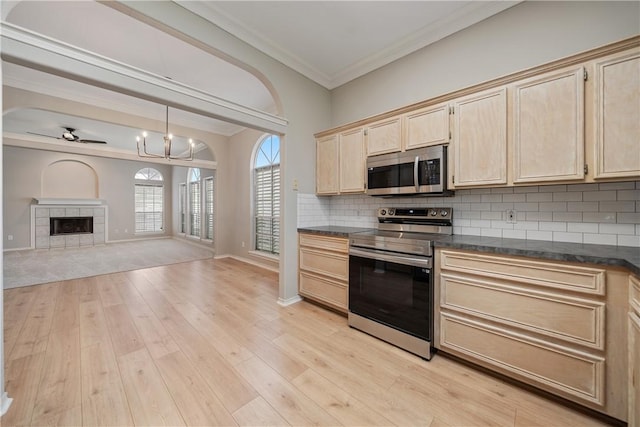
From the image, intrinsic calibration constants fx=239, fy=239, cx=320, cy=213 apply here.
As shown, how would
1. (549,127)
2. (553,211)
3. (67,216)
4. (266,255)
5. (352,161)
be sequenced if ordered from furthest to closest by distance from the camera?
(67,216)
(266,255)
(352,161)
(553,211)
(549,127)

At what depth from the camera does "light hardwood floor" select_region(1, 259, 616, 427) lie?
141 cm

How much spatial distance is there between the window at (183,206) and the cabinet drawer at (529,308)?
9.23 m

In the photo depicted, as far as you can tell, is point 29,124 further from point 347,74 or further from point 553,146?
point 553,146

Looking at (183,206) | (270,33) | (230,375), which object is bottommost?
(230,375)

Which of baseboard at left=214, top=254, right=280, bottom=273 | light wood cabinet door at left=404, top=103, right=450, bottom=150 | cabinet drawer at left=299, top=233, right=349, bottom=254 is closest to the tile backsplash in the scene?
light wood cabinet door at left=404, top=103, right=450, bottom=150

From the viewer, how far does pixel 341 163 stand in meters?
3.03

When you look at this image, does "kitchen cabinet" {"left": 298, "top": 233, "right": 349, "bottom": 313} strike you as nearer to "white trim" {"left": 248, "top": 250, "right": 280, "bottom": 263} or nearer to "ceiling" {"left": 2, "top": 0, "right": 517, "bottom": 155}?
"white trim" {"left": 248, "top": 250, "right": 280, "bottom": 263}

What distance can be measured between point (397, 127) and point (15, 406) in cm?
353

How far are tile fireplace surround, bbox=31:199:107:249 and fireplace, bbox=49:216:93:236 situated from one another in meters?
0.09

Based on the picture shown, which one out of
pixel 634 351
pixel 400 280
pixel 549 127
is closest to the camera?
pixel 634 351

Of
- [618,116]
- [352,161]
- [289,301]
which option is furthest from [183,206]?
[618,116]

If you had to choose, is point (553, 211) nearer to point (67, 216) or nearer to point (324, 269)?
point (324, 269)

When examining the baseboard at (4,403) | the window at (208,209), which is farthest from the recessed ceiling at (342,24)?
the window at (208,209)

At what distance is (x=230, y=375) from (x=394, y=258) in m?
1.58
